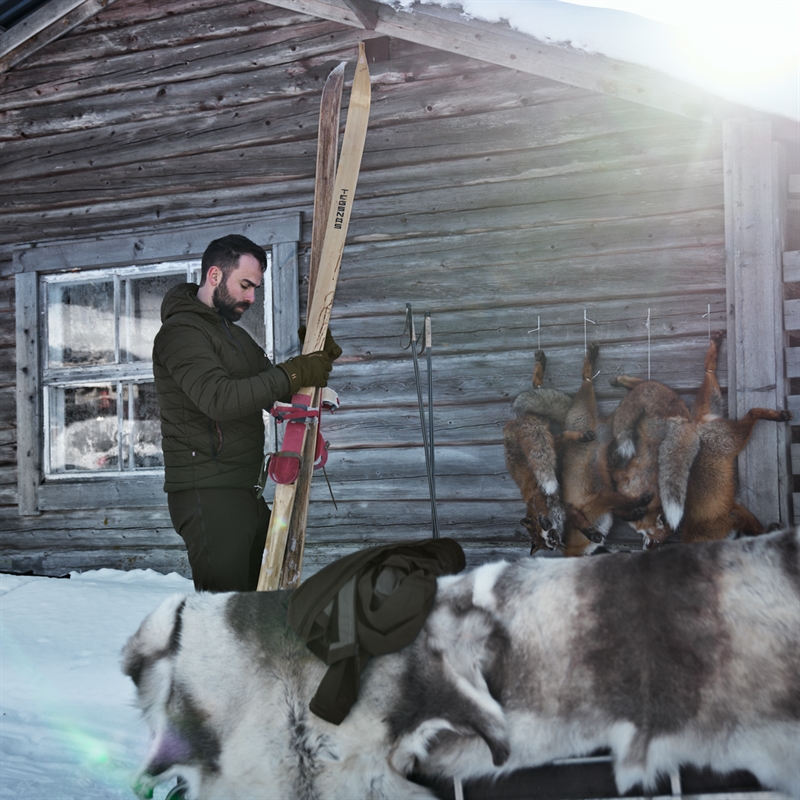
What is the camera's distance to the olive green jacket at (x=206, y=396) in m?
2.53

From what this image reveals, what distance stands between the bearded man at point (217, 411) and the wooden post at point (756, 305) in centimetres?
260

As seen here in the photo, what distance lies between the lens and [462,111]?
482cm

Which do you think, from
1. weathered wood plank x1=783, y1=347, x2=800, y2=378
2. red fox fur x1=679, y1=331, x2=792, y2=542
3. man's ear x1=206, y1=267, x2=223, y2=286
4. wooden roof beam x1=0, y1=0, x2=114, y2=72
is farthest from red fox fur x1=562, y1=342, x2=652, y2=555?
wooden roof beam x1=0, y1=0, x2=114, y2=72

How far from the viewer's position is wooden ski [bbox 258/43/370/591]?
279 cm

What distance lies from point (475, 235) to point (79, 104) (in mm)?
3464

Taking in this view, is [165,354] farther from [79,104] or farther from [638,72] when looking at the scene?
[79,104]

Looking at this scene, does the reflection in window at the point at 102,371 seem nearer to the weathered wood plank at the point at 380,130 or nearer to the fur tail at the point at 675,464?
the weathered wood plank at the point at 380,130

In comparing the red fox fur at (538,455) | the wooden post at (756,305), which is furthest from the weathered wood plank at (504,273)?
the red fox fur at (538,455)

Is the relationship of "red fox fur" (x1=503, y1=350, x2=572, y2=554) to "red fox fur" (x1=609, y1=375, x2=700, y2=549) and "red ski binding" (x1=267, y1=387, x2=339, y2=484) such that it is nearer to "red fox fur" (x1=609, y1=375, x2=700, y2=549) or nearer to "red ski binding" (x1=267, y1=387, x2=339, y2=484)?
"red fox fur" (x1=609, y1=375, x2=700, y2=549)

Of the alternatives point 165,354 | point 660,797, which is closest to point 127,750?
point 165,354

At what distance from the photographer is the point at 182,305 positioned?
2.72m

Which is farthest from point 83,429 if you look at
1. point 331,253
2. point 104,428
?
point 331,253

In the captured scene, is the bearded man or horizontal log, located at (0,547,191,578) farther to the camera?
horizontal log, located at (0,547,191,578)

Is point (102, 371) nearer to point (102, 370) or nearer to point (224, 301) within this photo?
point (102, 370)
